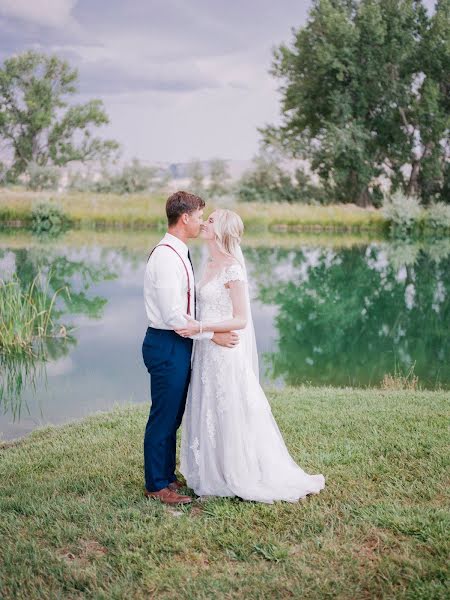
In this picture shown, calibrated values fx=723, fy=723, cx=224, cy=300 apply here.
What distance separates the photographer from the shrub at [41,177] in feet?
141

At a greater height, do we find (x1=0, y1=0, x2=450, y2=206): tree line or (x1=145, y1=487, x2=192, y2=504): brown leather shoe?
(x1=0, y1=0, x2=450, y2=206): tree line

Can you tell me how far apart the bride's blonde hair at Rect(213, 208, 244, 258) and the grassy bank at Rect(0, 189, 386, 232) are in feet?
86.7

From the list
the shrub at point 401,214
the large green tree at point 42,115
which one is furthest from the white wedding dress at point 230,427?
the large green tree at point 42,115

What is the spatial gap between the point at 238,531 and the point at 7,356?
680 centimetres

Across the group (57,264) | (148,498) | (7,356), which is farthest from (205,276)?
(57,264)

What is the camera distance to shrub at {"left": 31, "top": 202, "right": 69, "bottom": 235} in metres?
29.7

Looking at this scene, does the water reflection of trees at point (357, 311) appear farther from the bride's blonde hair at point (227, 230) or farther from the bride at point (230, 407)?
the bride's blonde hair at point (227, 230)

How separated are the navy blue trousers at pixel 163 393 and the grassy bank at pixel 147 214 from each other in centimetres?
2644

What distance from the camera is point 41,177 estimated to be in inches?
1700

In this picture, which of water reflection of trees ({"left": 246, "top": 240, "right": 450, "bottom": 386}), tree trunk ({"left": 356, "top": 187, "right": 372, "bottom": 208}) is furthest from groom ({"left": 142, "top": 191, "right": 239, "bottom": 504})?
tree trunk ({"left": 356, "top": 187, "right": 372, "bottom": 208})

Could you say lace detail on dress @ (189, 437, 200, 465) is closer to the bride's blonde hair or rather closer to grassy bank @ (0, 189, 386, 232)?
the bride's blonde hair

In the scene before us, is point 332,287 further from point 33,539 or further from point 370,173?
point 370,173

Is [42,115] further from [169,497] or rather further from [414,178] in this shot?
[169,497]

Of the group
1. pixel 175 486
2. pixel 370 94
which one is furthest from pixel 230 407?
pixel 370 94
